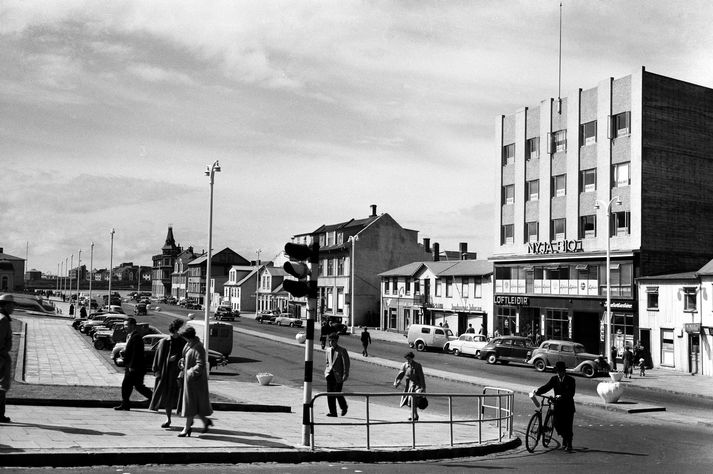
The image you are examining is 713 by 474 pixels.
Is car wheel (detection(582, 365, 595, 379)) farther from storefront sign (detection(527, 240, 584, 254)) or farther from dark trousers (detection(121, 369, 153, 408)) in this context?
dark trousers (detection(121, 369, 153, 408))

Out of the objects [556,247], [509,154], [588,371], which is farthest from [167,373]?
[509,154]

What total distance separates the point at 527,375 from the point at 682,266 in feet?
56.5

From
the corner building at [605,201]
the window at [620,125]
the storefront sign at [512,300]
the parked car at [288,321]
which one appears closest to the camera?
the corner building at [605,201]

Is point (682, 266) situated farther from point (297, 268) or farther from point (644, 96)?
point (297, 268)

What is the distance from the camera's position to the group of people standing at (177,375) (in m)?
11.6

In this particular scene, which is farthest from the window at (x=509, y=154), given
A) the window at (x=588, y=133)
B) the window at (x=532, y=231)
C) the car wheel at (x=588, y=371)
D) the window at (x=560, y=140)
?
the car wheel at (x=588, y=371)

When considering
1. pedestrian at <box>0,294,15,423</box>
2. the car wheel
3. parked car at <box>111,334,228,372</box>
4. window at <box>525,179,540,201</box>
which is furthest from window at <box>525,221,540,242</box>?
pedestrian at <box>0,294,15,423</box>

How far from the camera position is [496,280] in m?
55.9

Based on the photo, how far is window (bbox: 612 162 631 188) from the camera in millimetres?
45372

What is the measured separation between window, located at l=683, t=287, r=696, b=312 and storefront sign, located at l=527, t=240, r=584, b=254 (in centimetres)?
909

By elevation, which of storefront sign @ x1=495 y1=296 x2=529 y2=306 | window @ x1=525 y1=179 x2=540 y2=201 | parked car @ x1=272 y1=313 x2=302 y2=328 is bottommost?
parked car @ x1=272 y1=313 x2=302 y2=328

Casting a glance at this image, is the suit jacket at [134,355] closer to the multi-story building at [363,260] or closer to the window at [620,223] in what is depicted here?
the window at [620,223]

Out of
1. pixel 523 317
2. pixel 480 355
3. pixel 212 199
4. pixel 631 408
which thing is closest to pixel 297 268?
pixel 631 408

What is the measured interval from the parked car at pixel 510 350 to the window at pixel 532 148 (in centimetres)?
1800
